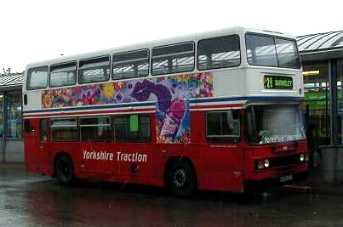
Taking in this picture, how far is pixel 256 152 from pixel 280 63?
7.26ft

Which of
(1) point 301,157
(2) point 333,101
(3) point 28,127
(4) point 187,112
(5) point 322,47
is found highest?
(5) point 322,47

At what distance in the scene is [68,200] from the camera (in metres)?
15.7

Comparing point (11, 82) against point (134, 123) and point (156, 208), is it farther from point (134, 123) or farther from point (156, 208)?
point (156, 208)

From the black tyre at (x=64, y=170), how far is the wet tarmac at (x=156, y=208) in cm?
102

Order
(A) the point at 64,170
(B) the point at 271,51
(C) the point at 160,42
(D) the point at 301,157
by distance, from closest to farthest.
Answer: (B) the point at 271,51 < (D) the point at 301,157 < (C) the point at 160,42 < (A) the point at 64,170

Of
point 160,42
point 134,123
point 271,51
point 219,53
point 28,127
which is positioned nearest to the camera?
point 219,53

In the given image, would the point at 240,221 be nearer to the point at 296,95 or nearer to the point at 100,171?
the point at 296,95

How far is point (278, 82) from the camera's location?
14383 millimetres

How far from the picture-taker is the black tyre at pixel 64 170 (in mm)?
18953

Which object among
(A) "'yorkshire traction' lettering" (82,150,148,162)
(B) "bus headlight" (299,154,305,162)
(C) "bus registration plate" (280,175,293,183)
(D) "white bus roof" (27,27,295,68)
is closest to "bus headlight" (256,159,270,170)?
(C) "bus registration plate" (280,175,293,183)

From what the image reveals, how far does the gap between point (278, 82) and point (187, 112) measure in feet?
7.24

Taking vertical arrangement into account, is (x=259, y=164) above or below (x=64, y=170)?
above

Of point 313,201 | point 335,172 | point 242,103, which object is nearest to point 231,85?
point 242,103

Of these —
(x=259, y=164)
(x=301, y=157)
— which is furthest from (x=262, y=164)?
(x=301, y=157)
